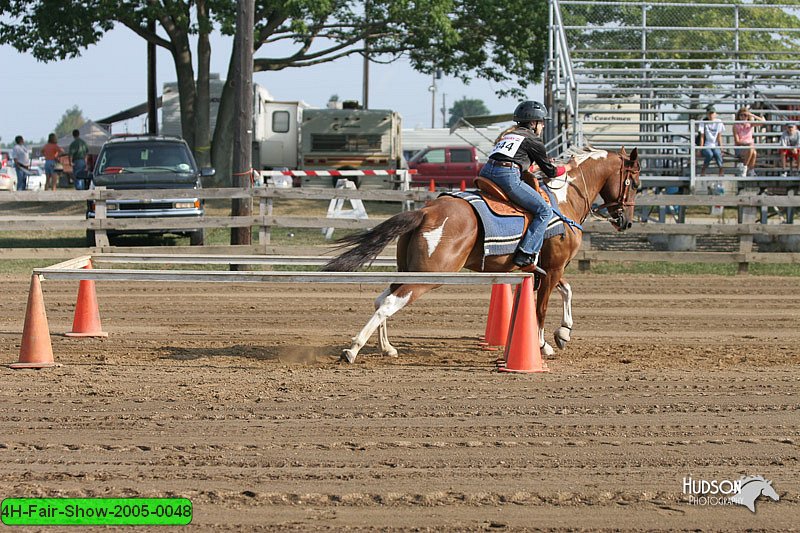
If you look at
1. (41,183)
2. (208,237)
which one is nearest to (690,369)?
(208,237)

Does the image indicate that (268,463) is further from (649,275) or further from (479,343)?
(649,275)

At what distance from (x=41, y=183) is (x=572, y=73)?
23757 millimetres

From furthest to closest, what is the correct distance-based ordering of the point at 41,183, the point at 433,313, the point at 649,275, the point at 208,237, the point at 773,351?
the point at 41,183, the point at 208,237, the point at 649,275, the point at 433,313, the point at 773,351

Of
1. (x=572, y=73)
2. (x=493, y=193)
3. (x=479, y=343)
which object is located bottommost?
(x=479, y=343)

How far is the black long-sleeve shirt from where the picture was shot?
9.67m

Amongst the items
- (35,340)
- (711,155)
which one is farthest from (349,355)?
(711,155)

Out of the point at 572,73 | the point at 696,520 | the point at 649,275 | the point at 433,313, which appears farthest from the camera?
the point at 572,73

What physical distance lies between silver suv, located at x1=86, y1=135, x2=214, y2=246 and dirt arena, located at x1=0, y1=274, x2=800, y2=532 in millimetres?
7776

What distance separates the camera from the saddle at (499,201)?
965cm

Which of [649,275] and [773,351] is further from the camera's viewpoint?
[649,275]

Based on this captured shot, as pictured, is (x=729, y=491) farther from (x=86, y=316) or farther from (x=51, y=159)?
(x=51, y=159)

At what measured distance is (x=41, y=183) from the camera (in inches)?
1603

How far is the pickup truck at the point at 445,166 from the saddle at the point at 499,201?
97.0 feet

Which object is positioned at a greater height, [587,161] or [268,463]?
[587,161]
